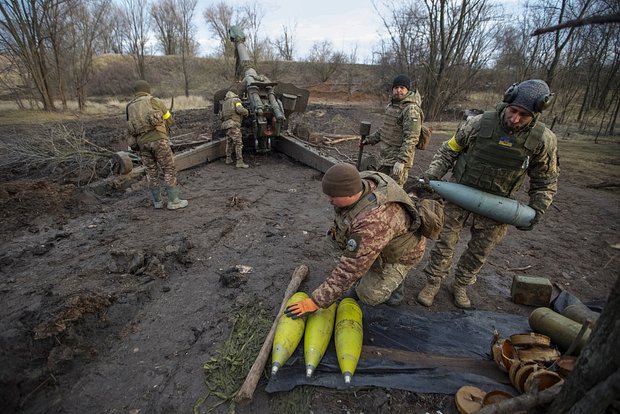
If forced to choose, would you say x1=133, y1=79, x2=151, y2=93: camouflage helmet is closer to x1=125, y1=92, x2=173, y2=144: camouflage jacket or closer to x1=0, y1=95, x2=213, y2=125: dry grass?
x1=125, y1=92, x2=173, y2=144: camouflage jacket

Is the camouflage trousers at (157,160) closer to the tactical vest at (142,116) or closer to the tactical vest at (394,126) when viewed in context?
the tactical vest at (142,116)

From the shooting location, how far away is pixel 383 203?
2395 mm

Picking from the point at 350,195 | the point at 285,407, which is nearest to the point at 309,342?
the point at 285,407

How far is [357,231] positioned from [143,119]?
4.04m

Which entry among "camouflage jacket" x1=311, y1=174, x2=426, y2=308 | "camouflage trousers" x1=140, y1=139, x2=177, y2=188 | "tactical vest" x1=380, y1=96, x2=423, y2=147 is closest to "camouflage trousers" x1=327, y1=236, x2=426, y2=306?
"camouflage jacket" x1=311, y1=174, x2=426, y2=308

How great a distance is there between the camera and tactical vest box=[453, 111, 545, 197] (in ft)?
8.56

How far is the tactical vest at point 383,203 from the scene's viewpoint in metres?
2.41

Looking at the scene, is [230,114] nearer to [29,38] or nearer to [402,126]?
[402,126]

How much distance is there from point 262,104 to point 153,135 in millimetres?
3087

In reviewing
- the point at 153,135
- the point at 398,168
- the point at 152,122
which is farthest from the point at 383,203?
the point at 153,135

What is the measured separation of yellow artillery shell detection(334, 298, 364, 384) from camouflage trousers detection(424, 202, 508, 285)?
101 cm

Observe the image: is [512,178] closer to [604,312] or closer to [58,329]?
[604,312]

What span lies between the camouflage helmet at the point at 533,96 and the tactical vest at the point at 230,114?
5827 mm

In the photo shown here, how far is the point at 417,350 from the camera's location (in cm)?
256
